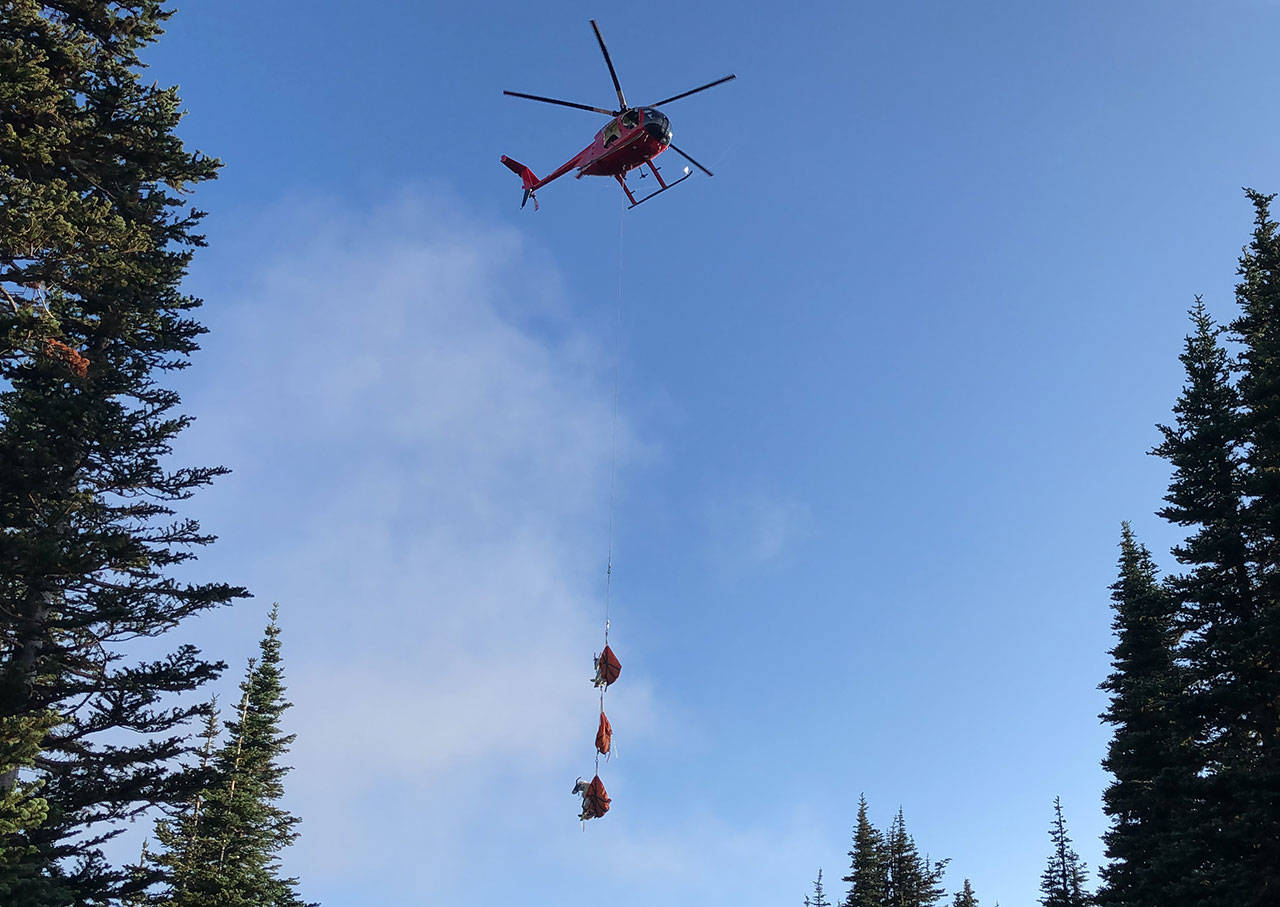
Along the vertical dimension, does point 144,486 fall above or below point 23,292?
below

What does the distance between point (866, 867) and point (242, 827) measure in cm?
2850

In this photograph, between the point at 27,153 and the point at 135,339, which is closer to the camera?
the point at 27,153

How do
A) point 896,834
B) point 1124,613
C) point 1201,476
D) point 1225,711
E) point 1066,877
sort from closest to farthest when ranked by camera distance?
1. point 1225,711
2. point 1201,476
3. point 1124,613
4. point 1066,877
5. point 896,834

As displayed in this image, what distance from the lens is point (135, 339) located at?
21.7 meters

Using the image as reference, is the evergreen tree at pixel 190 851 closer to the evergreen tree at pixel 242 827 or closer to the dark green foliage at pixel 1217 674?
the evergreen tree at pixel 242 827

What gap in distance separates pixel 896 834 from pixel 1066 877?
8089 mm

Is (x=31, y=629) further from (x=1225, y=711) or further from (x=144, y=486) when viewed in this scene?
(x=1225, y=711)

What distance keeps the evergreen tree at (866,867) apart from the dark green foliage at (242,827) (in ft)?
84.0

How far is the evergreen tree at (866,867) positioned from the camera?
40.8 meters

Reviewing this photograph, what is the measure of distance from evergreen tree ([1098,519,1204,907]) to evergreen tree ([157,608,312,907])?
98.6ft

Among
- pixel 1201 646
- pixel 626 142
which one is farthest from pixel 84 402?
pixel 1201 646

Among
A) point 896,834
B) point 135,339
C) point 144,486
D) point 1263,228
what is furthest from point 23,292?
point 896,834

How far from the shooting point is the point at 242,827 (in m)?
33.4

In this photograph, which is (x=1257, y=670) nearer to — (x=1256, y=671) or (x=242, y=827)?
(x=1256, y=671)
